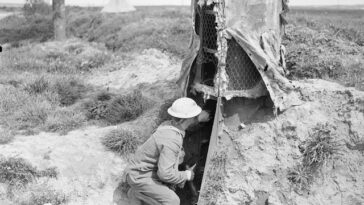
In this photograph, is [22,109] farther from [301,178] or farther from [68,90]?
[301,178]

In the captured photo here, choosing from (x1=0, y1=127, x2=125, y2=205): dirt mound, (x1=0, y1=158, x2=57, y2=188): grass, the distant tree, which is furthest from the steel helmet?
the distant tree

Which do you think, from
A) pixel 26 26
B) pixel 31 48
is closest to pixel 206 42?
pixel 31 48

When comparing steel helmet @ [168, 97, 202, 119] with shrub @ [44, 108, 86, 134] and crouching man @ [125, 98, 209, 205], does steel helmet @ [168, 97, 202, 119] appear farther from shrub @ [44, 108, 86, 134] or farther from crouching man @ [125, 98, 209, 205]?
shrub @ [44, 108, 86, 134]

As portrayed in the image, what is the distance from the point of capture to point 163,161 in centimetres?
459

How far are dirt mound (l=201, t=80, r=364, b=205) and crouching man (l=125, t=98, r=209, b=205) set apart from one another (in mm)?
682

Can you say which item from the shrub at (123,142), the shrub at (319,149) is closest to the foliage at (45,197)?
the shrub at (123,142)

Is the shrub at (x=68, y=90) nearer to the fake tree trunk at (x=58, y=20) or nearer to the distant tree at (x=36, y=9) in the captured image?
the fake tree trunk at (x=58, y=20)

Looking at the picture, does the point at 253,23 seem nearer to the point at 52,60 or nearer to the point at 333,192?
the point at 333,192

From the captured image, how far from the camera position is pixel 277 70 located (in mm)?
5195

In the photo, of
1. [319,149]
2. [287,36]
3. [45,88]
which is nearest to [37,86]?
[45,88]

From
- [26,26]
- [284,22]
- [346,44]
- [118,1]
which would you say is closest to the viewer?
[284,22]

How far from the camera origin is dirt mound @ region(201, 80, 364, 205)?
204 inches

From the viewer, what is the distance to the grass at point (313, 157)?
5168 millimetres

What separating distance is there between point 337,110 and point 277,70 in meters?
1.06
